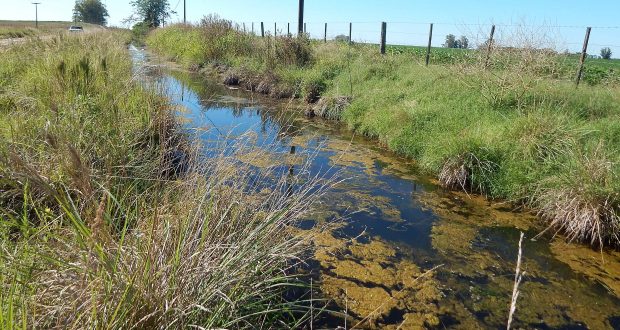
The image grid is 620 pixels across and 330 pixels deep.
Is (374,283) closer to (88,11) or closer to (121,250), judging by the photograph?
(121,250)

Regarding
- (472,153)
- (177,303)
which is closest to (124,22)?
(472,153)

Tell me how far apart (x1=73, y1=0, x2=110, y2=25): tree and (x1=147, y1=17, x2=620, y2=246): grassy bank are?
2228 inches

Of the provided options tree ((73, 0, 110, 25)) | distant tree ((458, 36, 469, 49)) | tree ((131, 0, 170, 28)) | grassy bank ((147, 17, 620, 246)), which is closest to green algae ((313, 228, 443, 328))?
grassy bank ((147, 17, 620, 246))

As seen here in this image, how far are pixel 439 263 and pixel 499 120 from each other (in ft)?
10.9

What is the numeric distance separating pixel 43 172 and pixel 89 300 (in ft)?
5.34

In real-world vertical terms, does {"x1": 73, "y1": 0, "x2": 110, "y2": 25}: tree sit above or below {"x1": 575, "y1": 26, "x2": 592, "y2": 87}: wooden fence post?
above

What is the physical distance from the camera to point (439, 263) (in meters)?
3.62

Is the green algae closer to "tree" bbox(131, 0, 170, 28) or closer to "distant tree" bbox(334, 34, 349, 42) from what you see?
"distant tree" bbox(334, 34, 349, 42)

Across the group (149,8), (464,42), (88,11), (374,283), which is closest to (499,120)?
(464,42)

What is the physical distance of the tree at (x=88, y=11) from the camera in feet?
188

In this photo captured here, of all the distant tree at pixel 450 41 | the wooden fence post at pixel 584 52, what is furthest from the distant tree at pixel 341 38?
the wooden fence post at pixel 584 52

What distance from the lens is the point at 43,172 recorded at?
276 centimetres

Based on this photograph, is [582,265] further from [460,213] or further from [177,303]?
[177,303]

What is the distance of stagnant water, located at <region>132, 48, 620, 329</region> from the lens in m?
2.95
